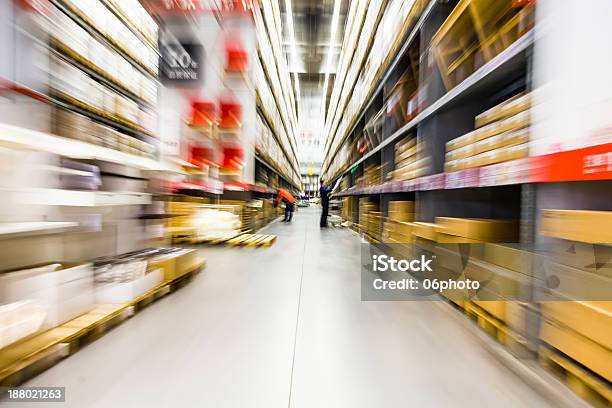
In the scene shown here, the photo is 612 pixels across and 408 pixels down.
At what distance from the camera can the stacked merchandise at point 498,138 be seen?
1.13 m

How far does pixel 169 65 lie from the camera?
11.3 feet

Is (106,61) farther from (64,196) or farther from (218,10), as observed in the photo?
(64,196)

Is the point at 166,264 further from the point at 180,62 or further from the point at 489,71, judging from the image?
the point at 180,62

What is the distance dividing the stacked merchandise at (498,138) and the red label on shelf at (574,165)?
0.20 metres

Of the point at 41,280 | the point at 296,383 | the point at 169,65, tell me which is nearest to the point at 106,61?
the point at 169,65

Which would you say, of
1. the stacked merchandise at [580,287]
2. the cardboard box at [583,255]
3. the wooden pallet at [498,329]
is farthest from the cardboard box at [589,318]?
the wooden pallet at [498,329]

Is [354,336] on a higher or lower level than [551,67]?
lower

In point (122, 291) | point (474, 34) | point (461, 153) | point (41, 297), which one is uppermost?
point (474, 34)

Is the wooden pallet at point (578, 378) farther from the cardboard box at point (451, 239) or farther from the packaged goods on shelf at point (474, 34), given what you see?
the packaged goods on shelf at point (474, 34)

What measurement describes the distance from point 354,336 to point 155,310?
3.88 ft

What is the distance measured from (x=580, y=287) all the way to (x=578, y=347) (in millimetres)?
198

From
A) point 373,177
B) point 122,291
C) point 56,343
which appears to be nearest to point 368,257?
point 373,177

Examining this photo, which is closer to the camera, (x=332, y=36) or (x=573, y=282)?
(x=573, y=282)

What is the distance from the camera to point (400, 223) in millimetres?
2443
